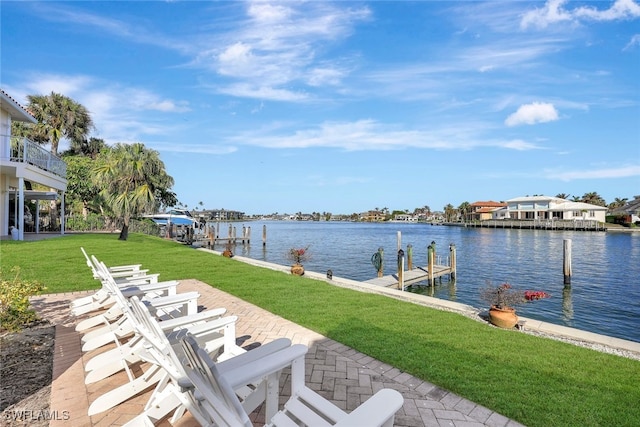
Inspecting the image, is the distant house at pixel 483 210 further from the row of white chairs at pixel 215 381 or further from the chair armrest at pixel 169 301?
the row of white chairs at pixel 215 381

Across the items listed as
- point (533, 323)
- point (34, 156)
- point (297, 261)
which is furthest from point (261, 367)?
point (34, 156)

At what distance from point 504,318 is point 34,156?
19861 mm

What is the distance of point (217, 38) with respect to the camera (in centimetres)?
1254

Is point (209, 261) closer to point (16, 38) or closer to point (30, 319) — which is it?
point (30, 319)

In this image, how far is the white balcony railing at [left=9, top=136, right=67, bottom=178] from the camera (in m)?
14.7

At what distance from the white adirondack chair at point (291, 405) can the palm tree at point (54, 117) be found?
120 ft

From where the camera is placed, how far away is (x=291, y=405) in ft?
6.49

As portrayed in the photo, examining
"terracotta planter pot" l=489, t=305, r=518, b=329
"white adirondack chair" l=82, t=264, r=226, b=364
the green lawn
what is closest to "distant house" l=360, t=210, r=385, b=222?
the green lawn

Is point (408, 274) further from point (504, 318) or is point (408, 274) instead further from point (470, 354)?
point (470, 354)

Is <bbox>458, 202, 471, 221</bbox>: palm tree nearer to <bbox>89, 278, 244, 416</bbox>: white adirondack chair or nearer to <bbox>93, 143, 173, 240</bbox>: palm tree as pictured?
<bbox>93, 143, 173, 240</bbox>: palm tree

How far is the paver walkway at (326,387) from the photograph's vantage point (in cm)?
274

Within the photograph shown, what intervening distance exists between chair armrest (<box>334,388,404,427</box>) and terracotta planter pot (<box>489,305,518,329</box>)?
4986mm

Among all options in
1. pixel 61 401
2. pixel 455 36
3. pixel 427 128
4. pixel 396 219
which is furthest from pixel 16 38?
pixel 396 219

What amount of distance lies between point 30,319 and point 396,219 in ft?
508
